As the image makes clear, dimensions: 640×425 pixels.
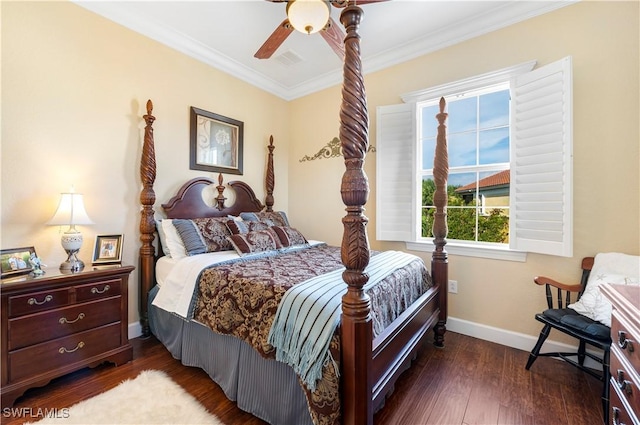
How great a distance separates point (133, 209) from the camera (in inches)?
98.7

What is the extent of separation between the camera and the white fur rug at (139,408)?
150cm

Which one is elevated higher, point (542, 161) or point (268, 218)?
point (542, 161)

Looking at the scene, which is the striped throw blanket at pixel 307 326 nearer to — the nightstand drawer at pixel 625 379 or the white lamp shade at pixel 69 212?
the nightstand drawer at pixel 625 379

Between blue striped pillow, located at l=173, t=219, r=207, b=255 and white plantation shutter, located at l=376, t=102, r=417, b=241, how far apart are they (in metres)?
1.84

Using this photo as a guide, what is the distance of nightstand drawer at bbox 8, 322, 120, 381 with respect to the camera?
1.63 m

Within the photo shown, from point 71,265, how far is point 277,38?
2216 mm

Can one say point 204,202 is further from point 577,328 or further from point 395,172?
point 577,328

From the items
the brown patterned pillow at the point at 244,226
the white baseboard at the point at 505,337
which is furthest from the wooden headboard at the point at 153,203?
the white baseboard at the point at 505,337

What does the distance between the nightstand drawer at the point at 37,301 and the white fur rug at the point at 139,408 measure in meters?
0.61

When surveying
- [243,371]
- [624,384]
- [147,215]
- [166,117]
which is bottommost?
[243,371]

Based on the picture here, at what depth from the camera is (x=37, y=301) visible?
1696mm

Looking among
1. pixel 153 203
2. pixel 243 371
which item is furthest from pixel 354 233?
pixel 153 203

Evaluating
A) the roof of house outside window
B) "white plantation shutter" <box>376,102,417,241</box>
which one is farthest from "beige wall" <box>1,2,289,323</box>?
the roof of house outside window

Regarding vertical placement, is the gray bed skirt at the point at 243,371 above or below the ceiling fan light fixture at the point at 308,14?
below
